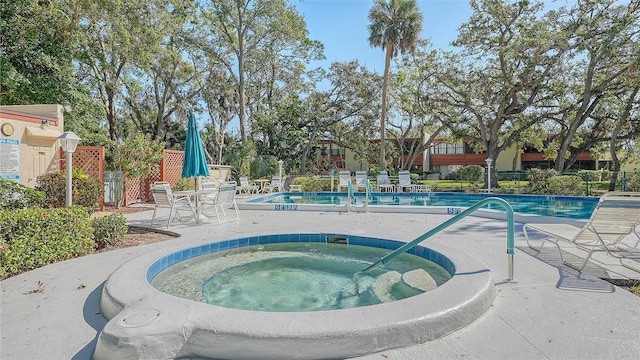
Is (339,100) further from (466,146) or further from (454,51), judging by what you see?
(466,146)

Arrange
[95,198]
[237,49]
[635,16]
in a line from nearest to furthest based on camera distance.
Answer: [95,198]
[635,16]
[237,49]

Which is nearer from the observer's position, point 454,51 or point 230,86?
point 454,51

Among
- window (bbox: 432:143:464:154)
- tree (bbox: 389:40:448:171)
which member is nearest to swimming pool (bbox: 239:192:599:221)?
tree (bbox: 389:40:448:171)

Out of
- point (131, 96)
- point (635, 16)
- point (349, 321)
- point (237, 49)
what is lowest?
point (349, 321)

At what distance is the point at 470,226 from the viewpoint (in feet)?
22.6

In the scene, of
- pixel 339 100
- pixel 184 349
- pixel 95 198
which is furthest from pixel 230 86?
pixel 184 349

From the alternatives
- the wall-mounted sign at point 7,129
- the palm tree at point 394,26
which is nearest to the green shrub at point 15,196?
the wall-mounted sign at point 7,129

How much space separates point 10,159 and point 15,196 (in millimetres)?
2122

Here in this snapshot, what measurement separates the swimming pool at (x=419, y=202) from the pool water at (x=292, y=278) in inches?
162

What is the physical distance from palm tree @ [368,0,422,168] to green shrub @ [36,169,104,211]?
50.6ft

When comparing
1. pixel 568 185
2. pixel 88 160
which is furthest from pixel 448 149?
pixel 88 160

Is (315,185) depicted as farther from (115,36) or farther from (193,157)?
(115,36)

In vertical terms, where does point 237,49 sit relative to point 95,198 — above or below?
above

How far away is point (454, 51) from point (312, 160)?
42.4 ft
